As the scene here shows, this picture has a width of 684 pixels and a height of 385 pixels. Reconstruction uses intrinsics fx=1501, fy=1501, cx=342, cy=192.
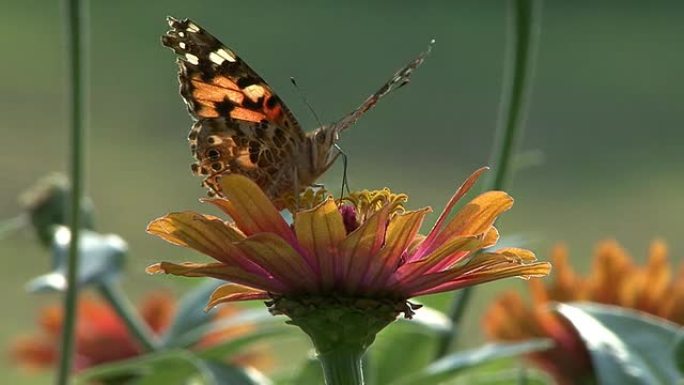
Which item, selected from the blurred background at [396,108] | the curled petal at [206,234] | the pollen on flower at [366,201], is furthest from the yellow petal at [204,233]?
the blurred background at [396,108]

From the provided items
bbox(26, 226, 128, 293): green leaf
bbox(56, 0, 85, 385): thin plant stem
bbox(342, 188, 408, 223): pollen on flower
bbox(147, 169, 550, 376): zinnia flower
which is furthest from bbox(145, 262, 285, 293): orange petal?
bbox(26, 226, 128, 293): green leaf

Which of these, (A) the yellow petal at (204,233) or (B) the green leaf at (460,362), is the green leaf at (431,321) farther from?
(A) the yellow petal at (204,233)

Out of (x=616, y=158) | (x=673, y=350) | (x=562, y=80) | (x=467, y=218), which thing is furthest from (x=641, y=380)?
(x=562, y=80)

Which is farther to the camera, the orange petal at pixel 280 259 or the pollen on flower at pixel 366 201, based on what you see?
the pollen on flower at pixel 366 201

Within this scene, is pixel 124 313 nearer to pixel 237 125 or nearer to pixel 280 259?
pixel 237 125

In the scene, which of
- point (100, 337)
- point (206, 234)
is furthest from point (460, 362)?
point (100, 337)

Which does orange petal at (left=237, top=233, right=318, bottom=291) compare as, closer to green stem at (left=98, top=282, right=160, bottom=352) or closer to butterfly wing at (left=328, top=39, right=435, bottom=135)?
butterfly wing at (left=328, top=39, right=435, bottom=135)
